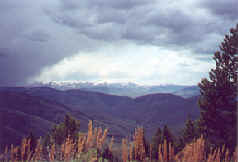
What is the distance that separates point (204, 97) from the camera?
98.0ft

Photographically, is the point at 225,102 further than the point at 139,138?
Yes

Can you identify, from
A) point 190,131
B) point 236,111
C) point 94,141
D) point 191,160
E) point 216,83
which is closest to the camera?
point 191,160

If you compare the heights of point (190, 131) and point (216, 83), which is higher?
point (216, 83)

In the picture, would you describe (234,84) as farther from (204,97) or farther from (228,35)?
(228,35)

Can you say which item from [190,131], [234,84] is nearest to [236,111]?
[234,84]

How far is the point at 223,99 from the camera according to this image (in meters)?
28.2

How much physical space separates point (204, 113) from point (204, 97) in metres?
2.44

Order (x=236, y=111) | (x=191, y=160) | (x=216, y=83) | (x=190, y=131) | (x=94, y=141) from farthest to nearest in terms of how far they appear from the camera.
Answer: (x=190, y=131) < (x=216, y=83) < (x=236, y=111) < (x=94, y=141) < (x=191, y=160)

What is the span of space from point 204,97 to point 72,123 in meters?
29.8

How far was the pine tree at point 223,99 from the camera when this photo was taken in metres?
27.2

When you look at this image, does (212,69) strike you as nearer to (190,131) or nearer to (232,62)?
(232,62)

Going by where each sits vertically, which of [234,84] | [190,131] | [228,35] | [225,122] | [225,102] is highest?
[228,35]

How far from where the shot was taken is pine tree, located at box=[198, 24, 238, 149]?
27.2 m

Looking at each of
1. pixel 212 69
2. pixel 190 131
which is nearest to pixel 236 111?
pixel 212 69
